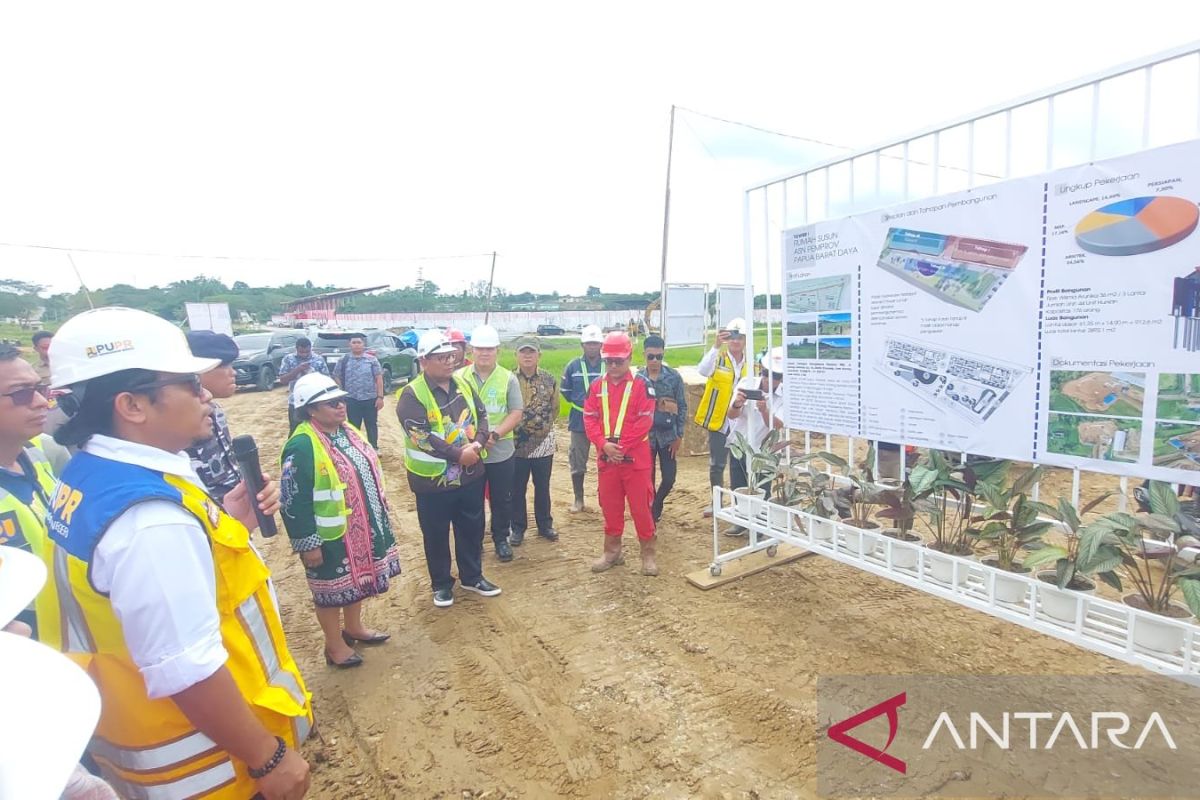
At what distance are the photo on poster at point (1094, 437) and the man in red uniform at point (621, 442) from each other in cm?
225

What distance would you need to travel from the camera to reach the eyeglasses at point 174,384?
1307mm

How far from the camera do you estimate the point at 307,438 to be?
2.85 metres

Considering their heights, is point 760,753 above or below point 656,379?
below

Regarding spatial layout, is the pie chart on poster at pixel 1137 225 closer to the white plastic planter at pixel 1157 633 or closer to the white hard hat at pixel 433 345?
the white plastic planter at pixel 1157 633

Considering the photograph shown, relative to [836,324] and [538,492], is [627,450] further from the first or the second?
[836,324]

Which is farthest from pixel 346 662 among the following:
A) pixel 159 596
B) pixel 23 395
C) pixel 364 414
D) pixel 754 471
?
pixel 364 414

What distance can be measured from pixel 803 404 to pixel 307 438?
2542mm

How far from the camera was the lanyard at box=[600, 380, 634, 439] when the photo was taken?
4.04 meters

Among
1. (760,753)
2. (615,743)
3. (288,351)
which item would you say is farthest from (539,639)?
(288,351)

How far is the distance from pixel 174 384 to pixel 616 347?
2.99 metres

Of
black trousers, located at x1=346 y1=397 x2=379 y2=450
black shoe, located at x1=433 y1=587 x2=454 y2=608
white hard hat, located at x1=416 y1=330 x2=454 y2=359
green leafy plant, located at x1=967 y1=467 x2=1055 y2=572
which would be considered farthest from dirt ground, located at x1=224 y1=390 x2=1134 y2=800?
black trousers, located at x1=346 y1=397 x2=379 y2=450

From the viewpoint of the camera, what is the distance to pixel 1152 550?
2.12 m

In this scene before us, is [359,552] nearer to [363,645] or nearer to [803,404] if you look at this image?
[363,645]

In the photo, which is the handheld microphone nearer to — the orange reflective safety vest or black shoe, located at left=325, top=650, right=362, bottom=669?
the orange reflective safety vest
